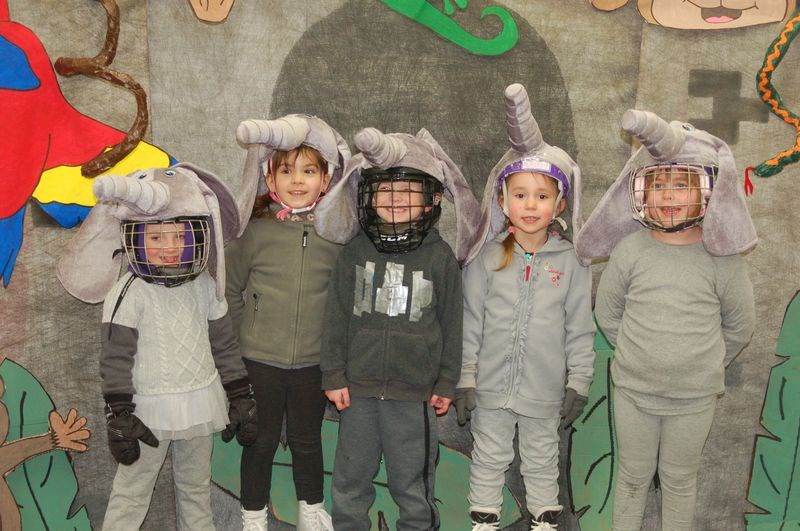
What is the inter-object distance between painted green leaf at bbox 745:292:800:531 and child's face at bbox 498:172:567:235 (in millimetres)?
1315

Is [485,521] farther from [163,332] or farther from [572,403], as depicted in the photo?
[163,332]

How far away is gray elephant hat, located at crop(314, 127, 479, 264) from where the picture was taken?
250cm

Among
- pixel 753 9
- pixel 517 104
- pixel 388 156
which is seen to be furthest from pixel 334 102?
pixel 753 9

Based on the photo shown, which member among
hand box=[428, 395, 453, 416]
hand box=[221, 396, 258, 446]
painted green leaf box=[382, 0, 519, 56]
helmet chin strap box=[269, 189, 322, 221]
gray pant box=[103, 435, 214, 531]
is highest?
painted green leaf box=[382, 0, 519, 56]

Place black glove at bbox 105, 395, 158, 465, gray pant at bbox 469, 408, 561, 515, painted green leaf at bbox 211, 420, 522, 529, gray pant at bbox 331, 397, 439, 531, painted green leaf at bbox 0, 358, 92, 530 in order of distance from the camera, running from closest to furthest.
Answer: black glove at bbox 105, 395, 158, 465 < gray pant at bbox 331, 397, 439, 531 < gray pant at bbox 469, 408, 561, 515 < painted green leaf at bbox 0, 358, 92, 530 < painted green leaf at bbox 211, 420, 522, 529

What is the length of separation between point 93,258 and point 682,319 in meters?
2.13

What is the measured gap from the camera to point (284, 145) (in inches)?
98.2

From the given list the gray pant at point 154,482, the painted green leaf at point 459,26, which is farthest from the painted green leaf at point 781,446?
the gray pant at point 154,482

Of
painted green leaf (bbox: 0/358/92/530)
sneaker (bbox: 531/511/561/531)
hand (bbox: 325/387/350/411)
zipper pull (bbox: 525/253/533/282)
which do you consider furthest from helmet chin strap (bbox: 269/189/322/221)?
sneaker (bbox: 531/511/561/531)

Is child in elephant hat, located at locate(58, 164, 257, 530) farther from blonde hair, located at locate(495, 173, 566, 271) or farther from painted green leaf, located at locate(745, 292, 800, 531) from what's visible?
painted green leaf, located at locate(745, 292, 800, 531)

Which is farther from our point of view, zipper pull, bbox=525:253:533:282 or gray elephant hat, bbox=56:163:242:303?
zipper pull, bbox=525:253:533:282

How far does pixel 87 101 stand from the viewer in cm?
280

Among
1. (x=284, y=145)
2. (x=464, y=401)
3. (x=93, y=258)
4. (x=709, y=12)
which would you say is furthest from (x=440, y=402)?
(x=709, y=12)

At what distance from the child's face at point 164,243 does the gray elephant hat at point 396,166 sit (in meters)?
0.50
